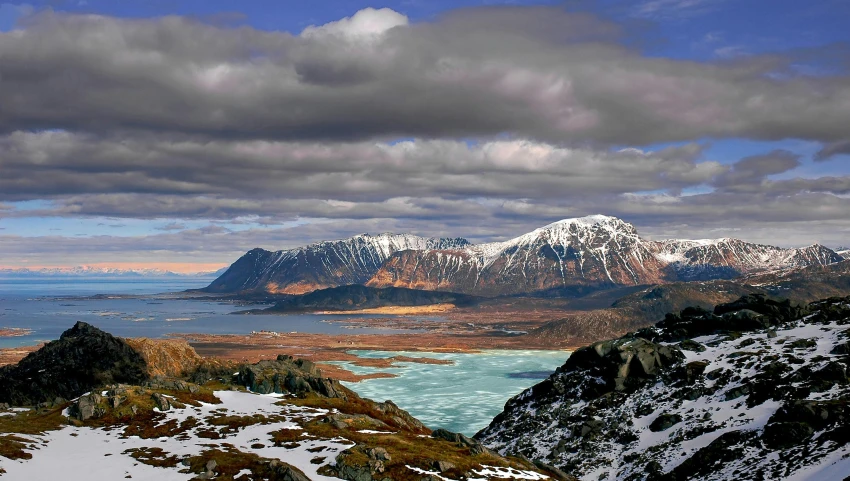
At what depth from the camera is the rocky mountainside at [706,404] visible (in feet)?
302

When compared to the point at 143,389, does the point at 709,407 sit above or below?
below

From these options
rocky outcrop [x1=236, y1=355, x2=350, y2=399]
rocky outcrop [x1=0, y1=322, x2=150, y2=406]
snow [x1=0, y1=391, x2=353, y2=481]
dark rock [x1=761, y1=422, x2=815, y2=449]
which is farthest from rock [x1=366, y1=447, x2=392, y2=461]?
rocky outcrop [x1=0, y1=322, x2=150, y2=406]

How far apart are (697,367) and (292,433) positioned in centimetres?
7946

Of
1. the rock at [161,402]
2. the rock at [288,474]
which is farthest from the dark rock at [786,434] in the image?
the rock at [161,402]

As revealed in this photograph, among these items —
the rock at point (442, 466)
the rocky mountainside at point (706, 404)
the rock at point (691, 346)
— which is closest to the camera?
the rock at point (442, 466)

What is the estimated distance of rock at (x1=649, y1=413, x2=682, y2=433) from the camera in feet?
378

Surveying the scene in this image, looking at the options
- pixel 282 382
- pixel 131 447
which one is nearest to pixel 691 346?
pixel 282 382

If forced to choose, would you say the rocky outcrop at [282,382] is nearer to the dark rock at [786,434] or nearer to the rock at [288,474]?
the rock at [288,474]

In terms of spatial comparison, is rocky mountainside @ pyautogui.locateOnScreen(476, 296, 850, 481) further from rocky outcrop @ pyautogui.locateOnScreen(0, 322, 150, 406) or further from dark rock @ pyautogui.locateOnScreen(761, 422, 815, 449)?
rocky outcrop @ pyautogui.locateOnScreen(0, 322, 150, 406)

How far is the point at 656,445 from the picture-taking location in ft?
363

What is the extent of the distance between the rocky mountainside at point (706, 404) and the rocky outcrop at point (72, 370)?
96.1 meters

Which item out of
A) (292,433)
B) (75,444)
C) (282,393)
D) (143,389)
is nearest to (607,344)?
(282,393)

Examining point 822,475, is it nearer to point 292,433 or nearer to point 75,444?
point 292,433

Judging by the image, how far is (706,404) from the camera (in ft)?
381
